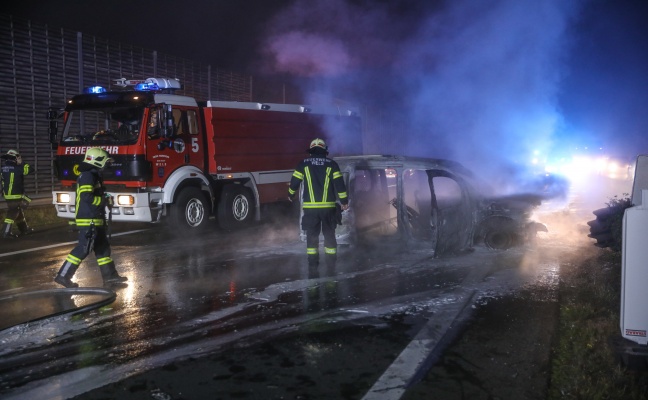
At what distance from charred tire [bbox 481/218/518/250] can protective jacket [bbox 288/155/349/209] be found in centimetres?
215

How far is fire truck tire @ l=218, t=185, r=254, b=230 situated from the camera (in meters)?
11.7

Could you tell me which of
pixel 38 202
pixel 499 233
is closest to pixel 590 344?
pixel 499 233

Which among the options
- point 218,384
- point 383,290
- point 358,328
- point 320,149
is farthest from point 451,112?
point 218,384

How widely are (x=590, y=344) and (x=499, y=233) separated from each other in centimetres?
374

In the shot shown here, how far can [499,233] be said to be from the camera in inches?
320

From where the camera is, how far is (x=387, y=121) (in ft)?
63.8

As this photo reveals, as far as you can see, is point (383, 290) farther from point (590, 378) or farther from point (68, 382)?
point (68, 382)

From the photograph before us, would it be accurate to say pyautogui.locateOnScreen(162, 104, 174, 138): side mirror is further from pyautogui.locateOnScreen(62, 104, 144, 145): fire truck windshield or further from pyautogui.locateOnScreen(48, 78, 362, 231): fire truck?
pyautogui.locateOnScreen(62, 104, 144, 145): fire truck windshield

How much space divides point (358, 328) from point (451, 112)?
371 inches

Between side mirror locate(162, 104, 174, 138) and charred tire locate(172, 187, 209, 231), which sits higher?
side mirror locate(162, 104, 174, 138)

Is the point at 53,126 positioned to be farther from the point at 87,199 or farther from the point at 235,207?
the point at 87,199

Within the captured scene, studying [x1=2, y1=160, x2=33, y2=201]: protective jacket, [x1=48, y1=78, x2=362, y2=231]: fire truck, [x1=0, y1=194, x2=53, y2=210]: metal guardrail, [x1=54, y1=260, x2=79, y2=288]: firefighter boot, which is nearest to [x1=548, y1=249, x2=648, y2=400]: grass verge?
[x1=54, y1=260, x2=79, y2=288]: firefighter boot

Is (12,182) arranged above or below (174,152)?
→ below

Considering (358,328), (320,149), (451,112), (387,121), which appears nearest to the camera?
(358,328)
